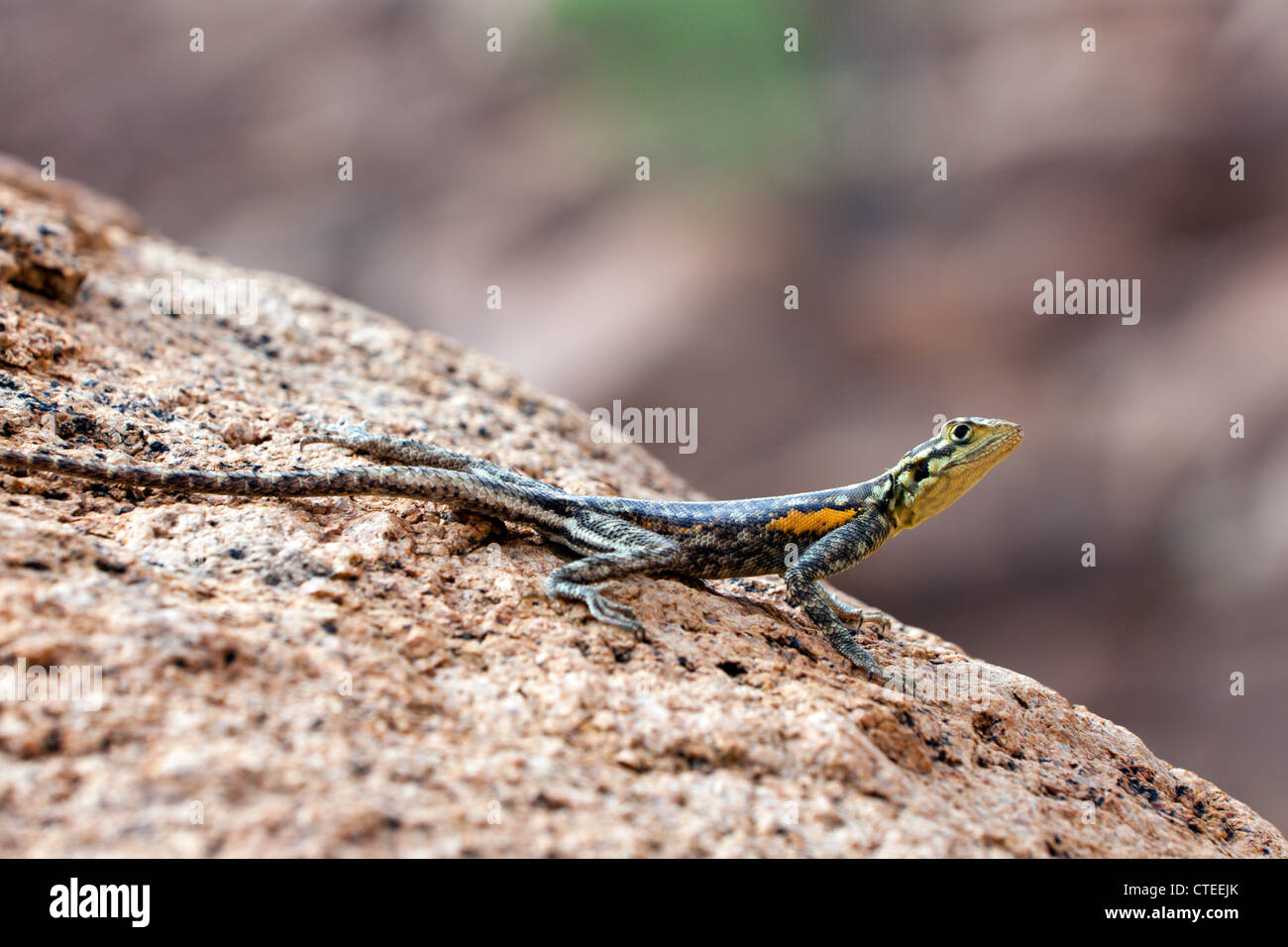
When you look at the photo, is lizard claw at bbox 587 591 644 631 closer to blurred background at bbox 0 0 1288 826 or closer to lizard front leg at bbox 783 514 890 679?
lizard front leg at bbox 783 514 890 679

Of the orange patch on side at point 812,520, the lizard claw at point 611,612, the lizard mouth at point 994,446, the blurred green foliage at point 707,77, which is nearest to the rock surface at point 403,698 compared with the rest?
the lizard claw at point 611,612

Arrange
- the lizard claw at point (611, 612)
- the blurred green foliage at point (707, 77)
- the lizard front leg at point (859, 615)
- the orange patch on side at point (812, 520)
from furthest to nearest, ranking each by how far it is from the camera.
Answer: the blurred green foliage at point (707, 77), the lizard front leg at point (859, 615), the orange patch on side at point (812, 520), the lizard claw at point (611, 612)

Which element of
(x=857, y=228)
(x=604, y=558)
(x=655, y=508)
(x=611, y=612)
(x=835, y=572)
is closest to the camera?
(x=611, y=612)

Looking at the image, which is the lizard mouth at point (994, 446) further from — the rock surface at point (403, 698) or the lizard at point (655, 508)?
the rock surface at point (403, 698)

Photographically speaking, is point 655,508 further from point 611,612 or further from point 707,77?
point 707,77

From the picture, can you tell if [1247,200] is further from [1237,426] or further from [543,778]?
[543,778]

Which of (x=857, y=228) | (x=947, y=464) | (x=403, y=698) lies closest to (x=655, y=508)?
(x=947, y=464)
